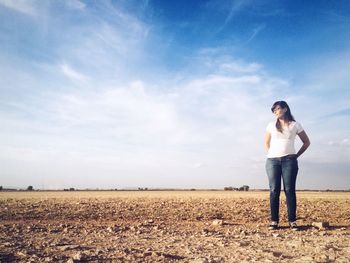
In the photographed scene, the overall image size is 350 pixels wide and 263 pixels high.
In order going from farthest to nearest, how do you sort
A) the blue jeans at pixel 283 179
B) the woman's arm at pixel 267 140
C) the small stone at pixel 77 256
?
1. the woman's arm at pixel 267 140
2. the blue jeans at pixel 283 179
3. the small stone at pixel 77 256

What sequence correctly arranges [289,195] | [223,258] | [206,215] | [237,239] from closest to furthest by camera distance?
[223,258] < [237,239] < [289,195] < [206,215]

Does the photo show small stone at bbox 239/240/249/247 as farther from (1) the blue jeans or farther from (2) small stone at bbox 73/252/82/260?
(2) small stone at bbox 73/252/82/260

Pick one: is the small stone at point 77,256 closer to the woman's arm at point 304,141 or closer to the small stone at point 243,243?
the small stone at point 243,243

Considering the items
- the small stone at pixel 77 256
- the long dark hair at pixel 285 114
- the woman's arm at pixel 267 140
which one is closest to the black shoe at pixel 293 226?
the woman's arm at pixel 267 140

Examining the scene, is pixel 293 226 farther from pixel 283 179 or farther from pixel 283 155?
pixel 283 155

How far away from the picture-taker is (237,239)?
4781mm

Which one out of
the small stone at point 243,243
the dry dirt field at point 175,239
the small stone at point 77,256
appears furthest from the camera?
the small stone at point 243,243

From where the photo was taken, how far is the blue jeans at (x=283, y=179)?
6.14 metres

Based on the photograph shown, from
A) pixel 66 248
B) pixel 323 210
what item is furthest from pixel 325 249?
pixel 323 210

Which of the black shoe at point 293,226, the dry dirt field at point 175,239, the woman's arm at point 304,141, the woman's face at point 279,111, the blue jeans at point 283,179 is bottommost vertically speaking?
the dry dirt field at point 175,239

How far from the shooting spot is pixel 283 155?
628 centimetres

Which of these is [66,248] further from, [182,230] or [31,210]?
[31,210]

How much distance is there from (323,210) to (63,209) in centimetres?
666

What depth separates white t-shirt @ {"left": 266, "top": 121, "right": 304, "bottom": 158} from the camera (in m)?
6.30
